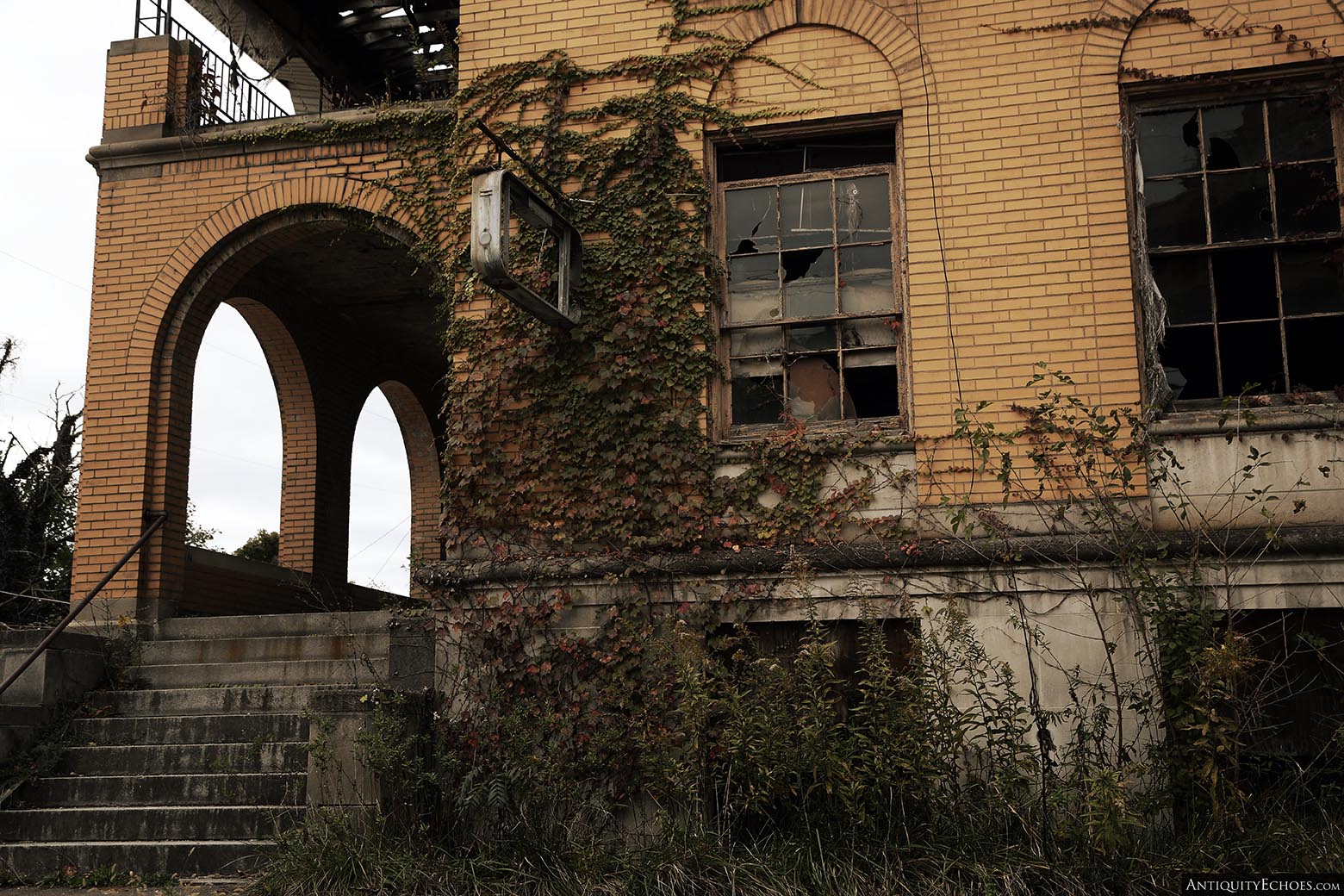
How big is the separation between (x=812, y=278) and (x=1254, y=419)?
118 inches

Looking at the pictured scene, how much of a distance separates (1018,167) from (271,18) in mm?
8908

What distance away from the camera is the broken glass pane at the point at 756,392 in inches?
333

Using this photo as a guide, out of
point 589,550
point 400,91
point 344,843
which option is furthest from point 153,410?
point 400,91

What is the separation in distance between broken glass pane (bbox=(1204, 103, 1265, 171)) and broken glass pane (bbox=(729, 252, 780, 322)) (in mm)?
2970

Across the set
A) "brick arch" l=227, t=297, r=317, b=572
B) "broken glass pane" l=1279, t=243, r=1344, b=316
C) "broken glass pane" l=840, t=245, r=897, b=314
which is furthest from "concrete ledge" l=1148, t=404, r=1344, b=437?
"brick arch" l=227, t=297, r=317, b=572

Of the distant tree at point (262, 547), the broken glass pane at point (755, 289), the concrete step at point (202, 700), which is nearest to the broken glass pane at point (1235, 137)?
the broken glass pane at point (755, 289)

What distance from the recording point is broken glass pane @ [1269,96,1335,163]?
8.00m

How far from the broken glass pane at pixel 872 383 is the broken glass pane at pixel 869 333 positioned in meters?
0.07

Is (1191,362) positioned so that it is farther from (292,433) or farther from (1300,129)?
(292,433)

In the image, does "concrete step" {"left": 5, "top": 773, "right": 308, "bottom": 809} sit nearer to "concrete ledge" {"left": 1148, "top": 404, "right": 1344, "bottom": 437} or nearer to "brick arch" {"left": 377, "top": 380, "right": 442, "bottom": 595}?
"concrete ledge" {"left": 1148, "top": 404, "right": 1344, "bottom": 437}

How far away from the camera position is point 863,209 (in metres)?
8.59

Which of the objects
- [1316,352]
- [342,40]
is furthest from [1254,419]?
[342,40]

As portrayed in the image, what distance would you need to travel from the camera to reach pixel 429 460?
16828mm

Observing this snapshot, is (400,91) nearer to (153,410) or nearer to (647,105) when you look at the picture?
(153,410)
